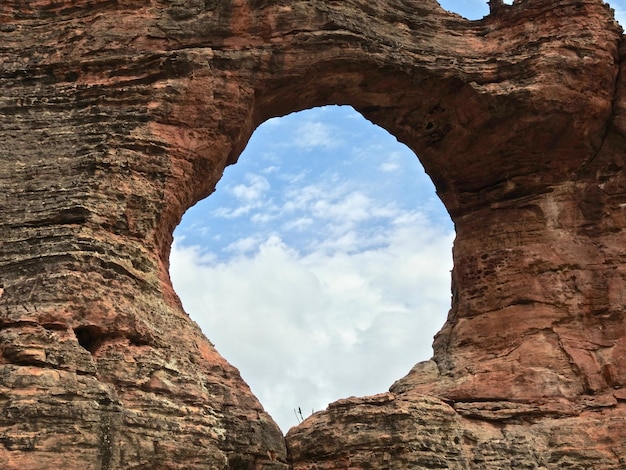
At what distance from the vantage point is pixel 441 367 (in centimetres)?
1669

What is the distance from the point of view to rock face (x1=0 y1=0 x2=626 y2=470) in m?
12.2

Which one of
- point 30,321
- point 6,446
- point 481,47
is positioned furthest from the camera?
point 481,47

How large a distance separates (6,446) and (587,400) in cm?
935

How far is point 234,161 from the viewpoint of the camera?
55.0ft

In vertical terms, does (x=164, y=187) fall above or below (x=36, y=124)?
below

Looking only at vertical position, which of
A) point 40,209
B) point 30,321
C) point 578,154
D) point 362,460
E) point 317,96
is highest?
point 317,96

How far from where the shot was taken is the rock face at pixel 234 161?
12.2 meters

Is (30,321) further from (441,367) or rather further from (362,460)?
(441,367)

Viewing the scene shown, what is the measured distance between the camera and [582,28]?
57.0 feet

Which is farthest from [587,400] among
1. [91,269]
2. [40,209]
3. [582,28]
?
[40,209]

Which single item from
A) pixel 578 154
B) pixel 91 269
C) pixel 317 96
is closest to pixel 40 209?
pixel 91 269

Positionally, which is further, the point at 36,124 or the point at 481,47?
the point at 481,47

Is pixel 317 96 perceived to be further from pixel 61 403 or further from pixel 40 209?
pixel 61 403

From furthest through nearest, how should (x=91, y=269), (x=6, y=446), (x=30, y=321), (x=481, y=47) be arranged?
(x=481, y=47) → (x=91, y=269) → (x=30, y=321) → (x=6, y=446)
